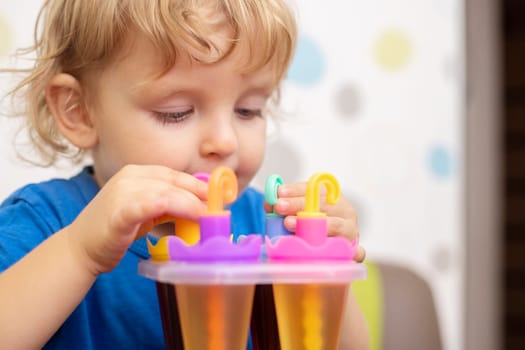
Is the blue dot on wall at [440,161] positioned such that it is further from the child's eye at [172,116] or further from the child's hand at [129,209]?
the child's hand at [129,209]

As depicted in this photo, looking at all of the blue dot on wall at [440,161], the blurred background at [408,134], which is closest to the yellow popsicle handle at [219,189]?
the blurred background at [408,134]

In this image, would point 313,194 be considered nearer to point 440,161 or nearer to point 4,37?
point 4,37

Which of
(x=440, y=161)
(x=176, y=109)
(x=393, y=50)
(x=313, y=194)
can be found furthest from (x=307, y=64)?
(x=313, y=194)

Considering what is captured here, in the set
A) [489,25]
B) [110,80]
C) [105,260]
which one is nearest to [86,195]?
[110,80]

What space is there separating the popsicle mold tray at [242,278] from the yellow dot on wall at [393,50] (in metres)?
0.94

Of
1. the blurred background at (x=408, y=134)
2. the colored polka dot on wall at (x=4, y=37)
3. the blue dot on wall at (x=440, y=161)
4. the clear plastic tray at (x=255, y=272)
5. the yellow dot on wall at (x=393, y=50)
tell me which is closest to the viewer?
the clear plastic tray at (x=255, y=272)

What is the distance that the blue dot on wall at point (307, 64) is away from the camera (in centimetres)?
116

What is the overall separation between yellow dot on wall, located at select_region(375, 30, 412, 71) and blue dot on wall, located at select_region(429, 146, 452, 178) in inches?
8.8

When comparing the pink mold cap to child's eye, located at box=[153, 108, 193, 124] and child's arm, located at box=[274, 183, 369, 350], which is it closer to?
child's arm, located at box=[274, 183, 369, 350]

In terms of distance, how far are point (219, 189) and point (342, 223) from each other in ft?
0.53

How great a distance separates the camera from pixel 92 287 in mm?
686

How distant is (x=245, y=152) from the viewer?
2.19ft

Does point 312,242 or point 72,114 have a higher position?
point 72,114

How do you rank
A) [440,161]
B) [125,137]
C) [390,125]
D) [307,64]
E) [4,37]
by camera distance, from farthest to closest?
[440,161] → [390,125] → [307,64] → [4,37] → [125,137]
